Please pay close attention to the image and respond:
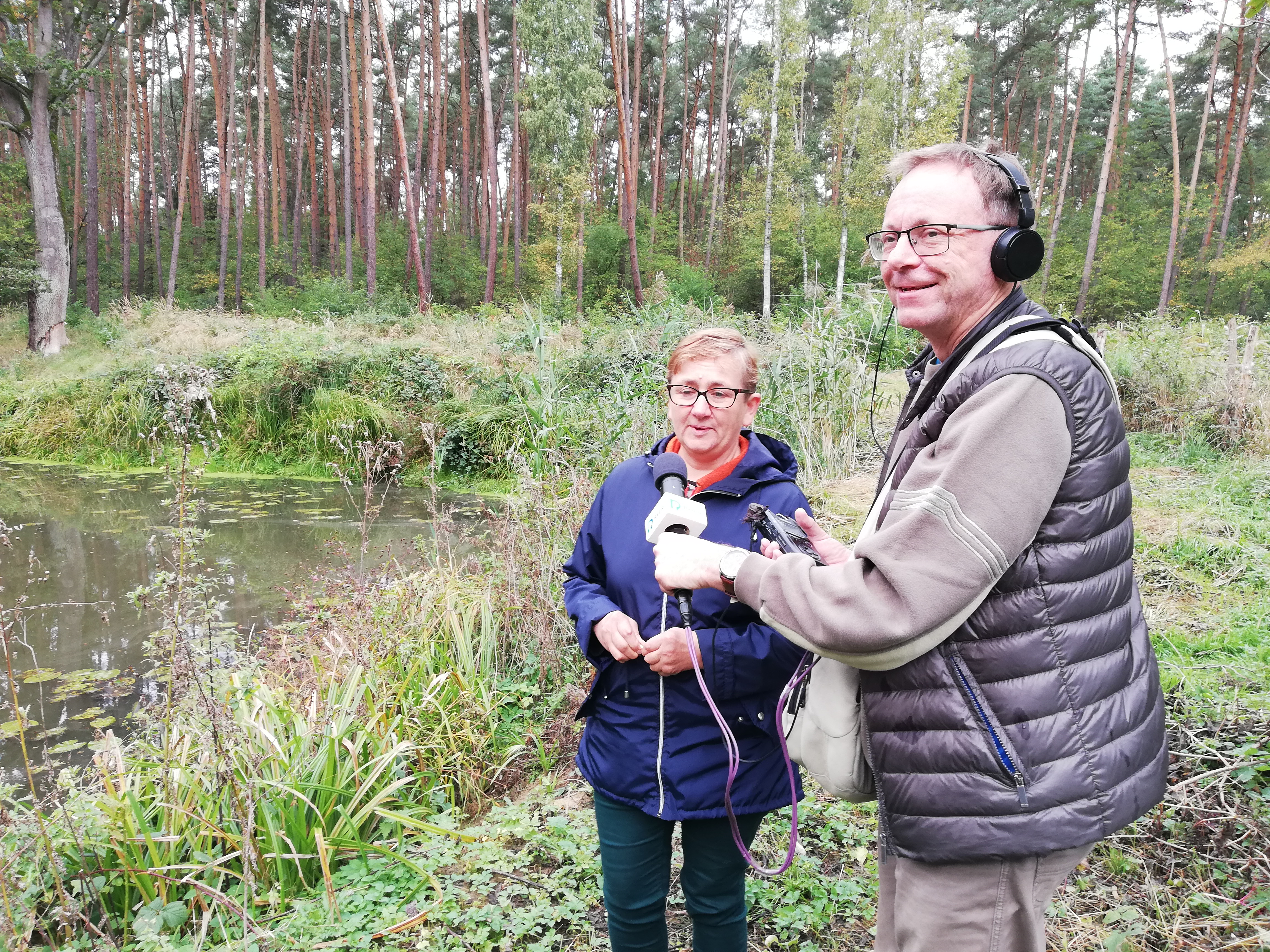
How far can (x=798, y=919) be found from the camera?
227cm

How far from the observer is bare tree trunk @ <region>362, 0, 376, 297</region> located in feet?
62.5

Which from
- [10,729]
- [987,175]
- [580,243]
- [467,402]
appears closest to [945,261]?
[987,175]

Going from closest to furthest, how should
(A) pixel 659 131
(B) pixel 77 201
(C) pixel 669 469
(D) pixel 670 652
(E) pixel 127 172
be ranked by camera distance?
(D) pixel 670 652, (C) pixel 669 469, (B) pixel 77 201, (E) pixel 127 172, (A) pixel 659 131

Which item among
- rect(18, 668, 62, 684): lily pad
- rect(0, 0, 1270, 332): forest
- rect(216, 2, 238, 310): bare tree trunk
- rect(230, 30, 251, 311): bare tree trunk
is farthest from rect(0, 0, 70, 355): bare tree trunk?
rect(18, 668, 62, 684): lily pad

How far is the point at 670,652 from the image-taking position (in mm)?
1617

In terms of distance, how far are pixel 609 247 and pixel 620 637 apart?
25236mm

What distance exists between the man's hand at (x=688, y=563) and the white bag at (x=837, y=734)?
24cm

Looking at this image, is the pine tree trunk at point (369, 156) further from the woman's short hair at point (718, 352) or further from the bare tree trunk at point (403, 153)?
the woman's short hair at point (718, 352)

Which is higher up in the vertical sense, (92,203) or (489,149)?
(489,149)

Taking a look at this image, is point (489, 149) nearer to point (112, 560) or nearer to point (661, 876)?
point (112, 560)

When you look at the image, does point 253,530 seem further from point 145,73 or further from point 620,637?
point 145,73

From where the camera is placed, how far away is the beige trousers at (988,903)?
1.08 m

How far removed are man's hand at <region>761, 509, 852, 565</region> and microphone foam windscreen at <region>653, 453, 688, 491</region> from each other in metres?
0.30

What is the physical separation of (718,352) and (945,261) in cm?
73
